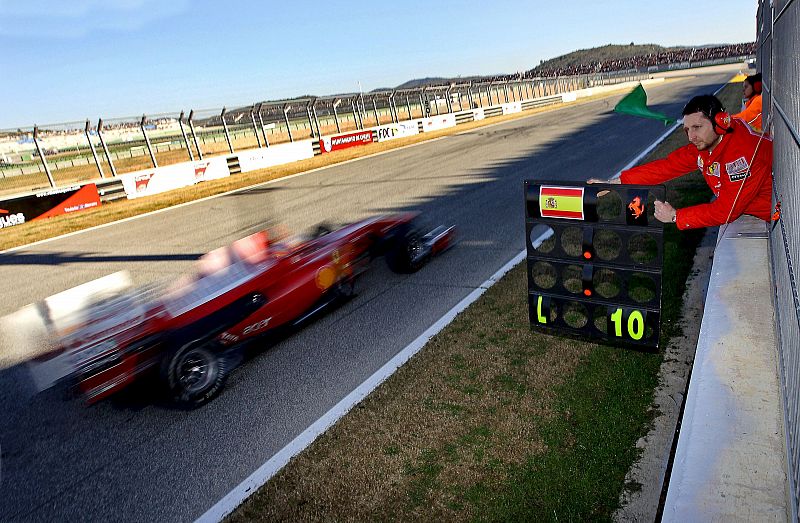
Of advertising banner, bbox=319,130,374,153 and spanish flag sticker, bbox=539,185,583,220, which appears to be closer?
spanish flag sticker, bbox=539,185,583,220

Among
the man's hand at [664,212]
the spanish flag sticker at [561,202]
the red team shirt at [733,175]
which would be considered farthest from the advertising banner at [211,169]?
the man's hand at [664,212]

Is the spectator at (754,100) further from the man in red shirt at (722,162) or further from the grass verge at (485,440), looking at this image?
the grass verge at (485,440)


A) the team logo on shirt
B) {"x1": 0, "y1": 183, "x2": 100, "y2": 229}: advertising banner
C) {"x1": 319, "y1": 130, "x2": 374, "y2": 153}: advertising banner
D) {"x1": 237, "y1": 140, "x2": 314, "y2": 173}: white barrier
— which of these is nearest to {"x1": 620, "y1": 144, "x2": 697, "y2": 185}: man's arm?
the team logo on shirt

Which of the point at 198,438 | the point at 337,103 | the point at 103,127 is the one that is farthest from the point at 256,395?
the point at 337,103

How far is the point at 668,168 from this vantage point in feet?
14.1

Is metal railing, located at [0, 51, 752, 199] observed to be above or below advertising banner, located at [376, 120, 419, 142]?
above

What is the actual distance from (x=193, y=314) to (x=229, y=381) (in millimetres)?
869

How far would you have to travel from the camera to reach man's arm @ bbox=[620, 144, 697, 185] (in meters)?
4.21

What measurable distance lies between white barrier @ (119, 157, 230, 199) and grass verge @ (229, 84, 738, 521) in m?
16.5

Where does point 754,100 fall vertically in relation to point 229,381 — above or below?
above

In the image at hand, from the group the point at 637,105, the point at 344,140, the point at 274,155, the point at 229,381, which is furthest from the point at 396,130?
the point at 229,381

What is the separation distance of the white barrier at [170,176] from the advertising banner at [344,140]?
5.85m

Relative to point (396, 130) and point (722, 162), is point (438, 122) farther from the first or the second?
point (722, 162)

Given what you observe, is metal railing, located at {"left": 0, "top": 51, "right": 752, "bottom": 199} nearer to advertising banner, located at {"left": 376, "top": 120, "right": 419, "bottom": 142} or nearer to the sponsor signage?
advertising banner, located at {"left": 376, "top": 120, "right": 419, "bottom": 142}
